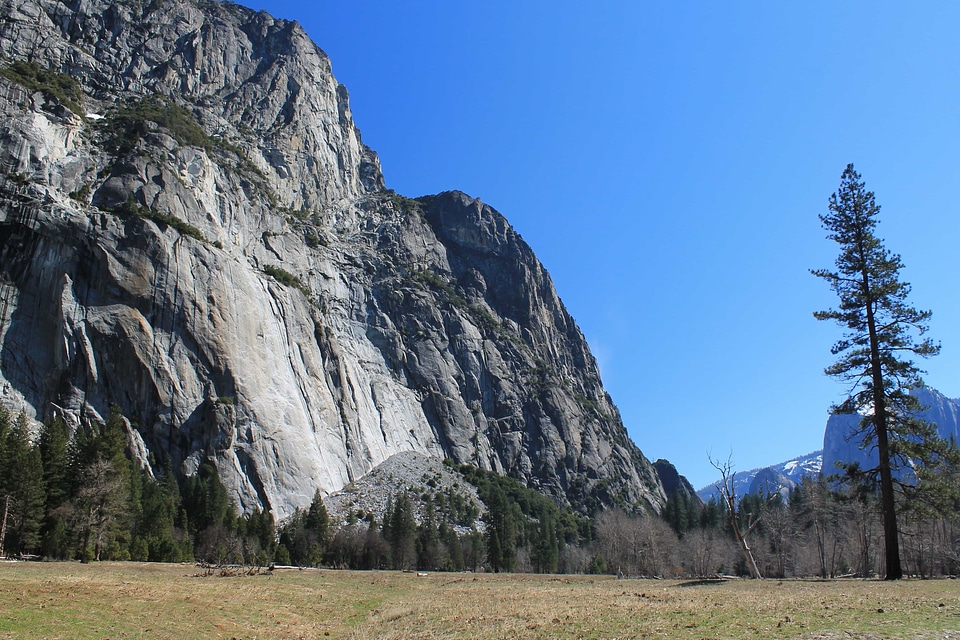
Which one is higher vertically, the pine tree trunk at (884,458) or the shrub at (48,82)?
the shrub at (48,82)

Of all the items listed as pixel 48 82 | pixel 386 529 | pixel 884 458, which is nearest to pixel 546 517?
pixel 386 529

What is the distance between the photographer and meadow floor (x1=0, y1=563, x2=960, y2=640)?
50.1 feet

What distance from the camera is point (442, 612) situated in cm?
2241

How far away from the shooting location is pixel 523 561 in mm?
107500

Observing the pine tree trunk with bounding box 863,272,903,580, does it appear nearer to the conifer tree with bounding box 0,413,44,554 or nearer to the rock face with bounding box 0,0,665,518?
the conifer tree with bounding box 0,413,44,554

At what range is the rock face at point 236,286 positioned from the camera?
294ft

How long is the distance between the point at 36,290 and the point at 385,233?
102m

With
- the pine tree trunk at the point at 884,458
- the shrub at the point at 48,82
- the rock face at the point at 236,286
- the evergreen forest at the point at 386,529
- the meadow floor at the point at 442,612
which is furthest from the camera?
the shrub at the point at 48,82

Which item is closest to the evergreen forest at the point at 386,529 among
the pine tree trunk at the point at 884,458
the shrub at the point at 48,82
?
the pine tree trunk at the point at 884,458

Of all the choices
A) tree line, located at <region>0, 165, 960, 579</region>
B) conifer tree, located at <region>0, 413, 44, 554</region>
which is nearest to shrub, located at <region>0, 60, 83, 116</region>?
tree line, located at <region>0, 165, 960, 579</region>

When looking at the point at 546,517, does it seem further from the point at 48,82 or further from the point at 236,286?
the point at 48,82

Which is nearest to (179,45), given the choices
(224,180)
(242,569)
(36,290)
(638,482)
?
(224,180)

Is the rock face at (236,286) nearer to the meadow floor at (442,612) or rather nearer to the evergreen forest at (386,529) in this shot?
the evergreen forest at (386,529)

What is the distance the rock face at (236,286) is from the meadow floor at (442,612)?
2732 inches
